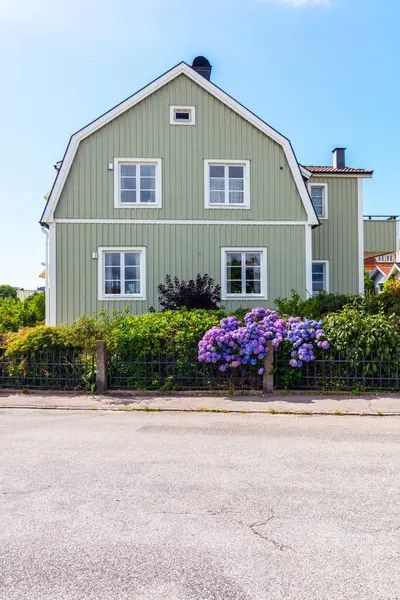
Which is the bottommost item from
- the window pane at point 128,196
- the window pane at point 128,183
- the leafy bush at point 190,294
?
the leafy bush at point 190,294

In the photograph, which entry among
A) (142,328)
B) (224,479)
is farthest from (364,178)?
(224,479)

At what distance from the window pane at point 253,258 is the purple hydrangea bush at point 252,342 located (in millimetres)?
6784

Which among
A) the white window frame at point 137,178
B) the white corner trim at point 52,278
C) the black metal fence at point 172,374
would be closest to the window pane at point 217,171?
the white window frame at point 137,178

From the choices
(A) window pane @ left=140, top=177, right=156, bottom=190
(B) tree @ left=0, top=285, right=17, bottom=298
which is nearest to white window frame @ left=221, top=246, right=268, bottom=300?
(A) window pane @ left=140, top=177, right=156, bottom=190

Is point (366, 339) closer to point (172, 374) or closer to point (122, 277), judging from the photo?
point (172, 374)

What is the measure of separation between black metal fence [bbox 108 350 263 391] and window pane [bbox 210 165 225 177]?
8.70 meters

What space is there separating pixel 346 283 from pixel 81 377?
13.1 meters

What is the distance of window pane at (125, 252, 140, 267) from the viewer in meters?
16.3

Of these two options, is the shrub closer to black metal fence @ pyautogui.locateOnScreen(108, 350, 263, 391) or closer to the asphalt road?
black metal fence @ pyautogui.locateOnScreen(108, 350, 263, 391)

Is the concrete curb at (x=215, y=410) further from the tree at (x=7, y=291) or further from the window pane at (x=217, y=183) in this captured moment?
the tree at (x=7, y=291)

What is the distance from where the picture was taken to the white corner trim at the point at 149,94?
15875mm

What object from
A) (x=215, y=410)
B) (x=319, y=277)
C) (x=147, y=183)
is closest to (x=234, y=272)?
(x=147, y=183)

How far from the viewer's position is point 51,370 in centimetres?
1034

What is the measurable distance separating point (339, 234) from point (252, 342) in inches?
460
